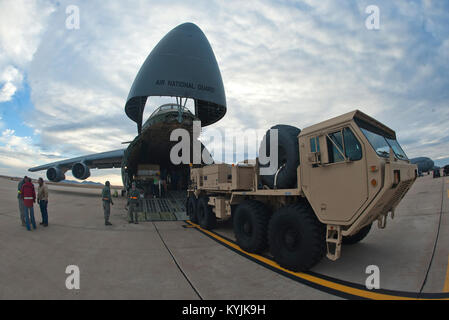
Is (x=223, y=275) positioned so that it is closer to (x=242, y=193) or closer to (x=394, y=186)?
(x=242, y=193)

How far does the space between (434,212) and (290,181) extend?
232 inches

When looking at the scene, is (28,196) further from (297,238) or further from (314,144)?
(314,144)

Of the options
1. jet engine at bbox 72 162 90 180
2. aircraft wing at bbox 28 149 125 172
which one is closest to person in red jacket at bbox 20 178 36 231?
jet engine at bbox 72 162 90 180

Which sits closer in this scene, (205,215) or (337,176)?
(337,176)

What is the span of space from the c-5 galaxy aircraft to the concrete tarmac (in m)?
9.31

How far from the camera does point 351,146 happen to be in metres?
3.34

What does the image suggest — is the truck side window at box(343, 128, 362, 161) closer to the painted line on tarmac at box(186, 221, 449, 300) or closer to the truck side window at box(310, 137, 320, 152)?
the truck side window at box(310, 137, 320, 152)

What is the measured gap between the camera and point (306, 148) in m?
3.95

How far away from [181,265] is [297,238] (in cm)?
214

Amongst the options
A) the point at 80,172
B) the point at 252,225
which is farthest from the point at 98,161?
the point at 252,225

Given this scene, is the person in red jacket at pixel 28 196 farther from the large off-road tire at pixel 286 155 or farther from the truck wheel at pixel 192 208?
the large off-road tire at pixel 286 155

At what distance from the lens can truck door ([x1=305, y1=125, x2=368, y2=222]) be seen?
3145 mm

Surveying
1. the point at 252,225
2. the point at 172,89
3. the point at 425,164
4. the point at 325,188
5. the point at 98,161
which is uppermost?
the point at 172,89

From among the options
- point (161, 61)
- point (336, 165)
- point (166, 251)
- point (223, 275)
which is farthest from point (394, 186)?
point (161, 61)
